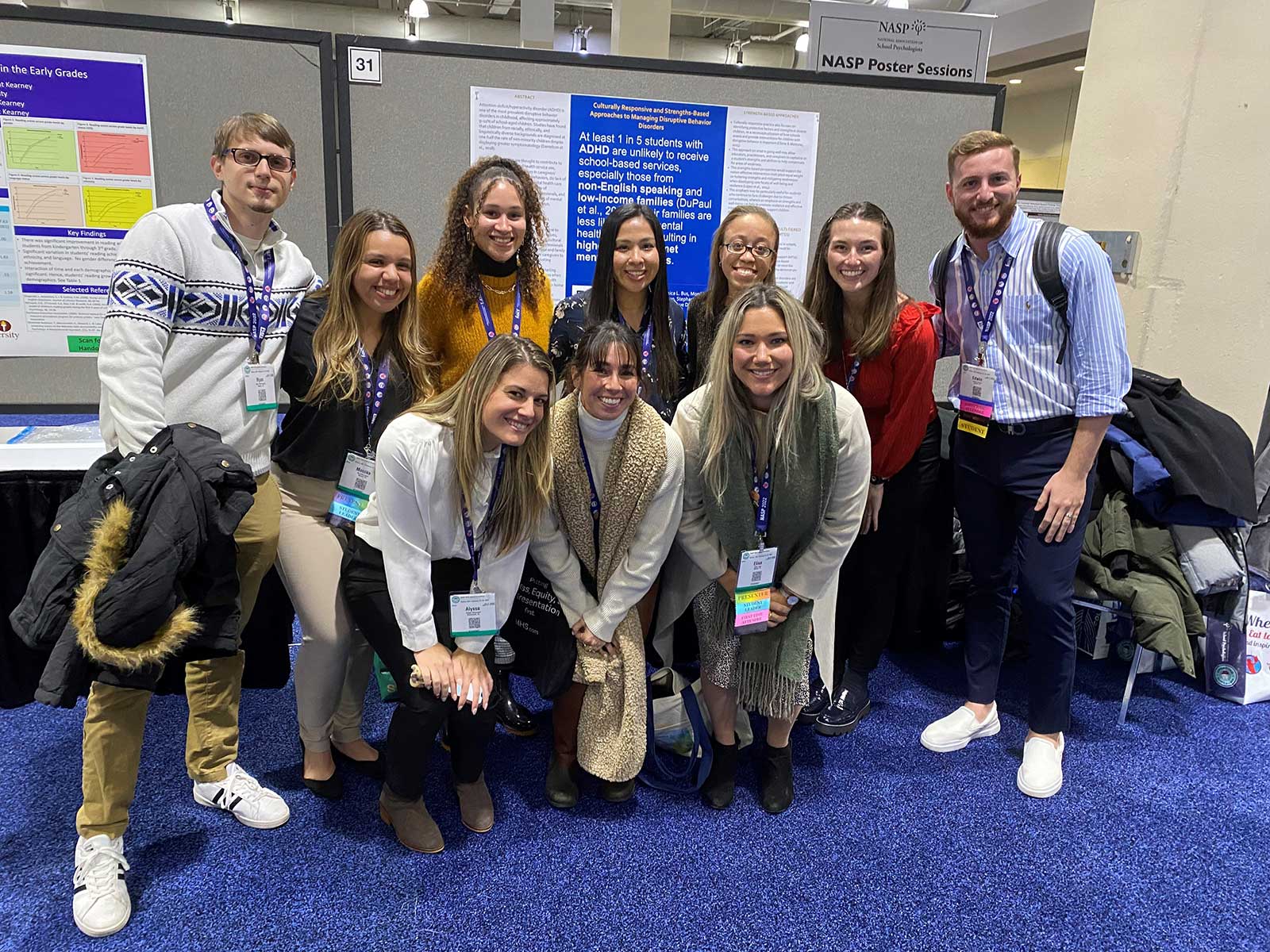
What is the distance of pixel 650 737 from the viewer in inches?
83.4

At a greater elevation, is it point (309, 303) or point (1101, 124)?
point (1101, 124)

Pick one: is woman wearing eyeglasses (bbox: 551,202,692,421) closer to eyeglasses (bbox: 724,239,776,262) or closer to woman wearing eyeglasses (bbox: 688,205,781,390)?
woman wearing eyeglasses (bbox: 688,205,781,390)

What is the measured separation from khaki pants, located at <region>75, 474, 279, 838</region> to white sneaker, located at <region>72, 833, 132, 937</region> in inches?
1.1

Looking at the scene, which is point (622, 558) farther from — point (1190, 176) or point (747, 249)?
point (1190, 176)

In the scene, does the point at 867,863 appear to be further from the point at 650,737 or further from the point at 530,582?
the point at 530,582

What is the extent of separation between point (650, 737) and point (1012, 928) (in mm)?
907

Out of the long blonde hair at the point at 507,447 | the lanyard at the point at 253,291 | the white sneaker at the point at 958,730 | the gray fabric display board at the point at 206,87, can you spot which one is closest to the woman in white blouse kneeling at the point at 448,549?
the long blonde hair at the point at 507,447

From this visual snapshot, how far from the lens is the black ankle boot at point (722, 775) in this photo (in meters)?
2.00

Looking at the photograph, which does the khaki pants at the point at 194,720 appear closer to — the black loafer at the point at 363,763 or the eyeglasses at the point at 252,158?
the black loafer at the point at 363,763

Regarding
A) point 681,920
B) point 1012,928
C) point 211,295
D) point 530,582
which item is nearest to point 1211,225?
point 1012,928

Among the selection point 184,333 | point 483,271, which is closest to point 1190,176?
point 483,271

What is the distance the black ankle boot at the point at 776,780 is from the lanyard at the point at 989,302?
3.80ft

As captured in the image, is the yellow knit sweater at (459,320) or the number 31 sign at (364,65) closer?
the yellow knit sweater at (459,320)

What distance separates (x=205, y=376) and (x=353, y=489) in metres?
0.38
